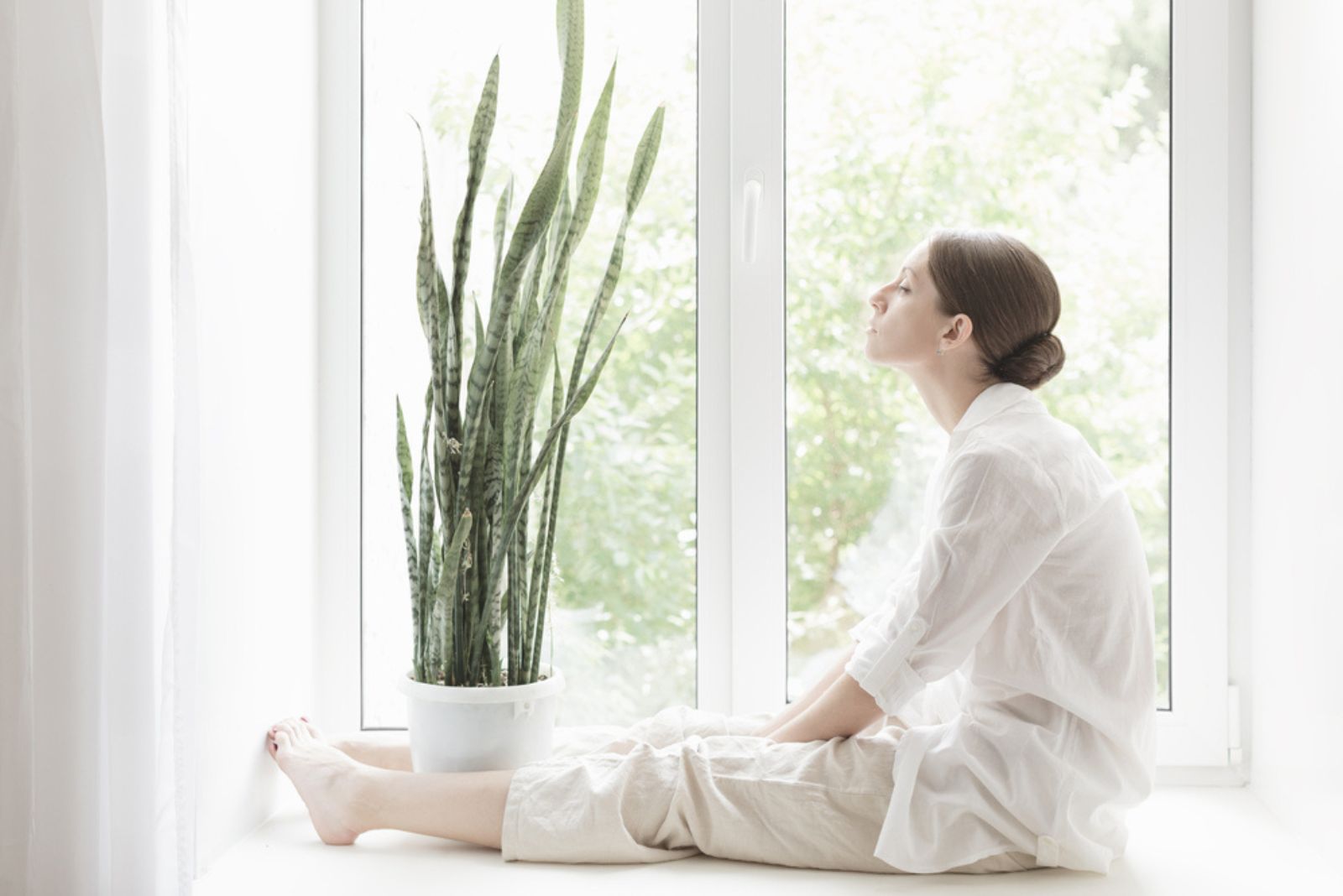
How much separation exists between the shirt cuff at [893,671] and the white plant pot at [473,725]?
0.51m

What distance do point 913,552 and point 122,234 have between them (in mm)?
1348

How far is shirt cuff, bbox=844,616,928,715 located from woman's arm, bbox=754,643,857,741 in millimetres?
228

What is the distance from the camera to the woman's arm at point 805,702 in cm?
179

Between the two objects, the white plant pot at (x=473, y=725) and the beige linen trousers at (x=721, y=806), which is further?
the white plant pot at (x=473, y=725)

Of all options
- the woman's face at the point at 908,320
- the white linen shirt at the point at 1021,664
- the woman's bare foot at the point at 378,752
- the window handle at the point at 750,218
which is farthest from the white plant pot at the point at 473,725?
the window handle at the point at 750,218

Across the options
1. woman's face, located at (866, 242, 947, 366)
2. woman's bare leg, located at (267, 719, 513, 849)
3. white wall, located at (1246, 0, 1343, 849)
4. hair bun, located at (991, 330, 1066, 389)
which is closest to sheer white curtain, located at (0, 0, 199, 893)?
woman's bare leg, located at (267, 719, 513, 849)

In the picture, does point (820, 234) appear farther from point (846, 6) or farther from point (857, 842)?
point (857, 842)

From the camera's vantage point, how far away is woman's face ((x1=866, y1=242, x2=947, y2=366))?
1710 mm

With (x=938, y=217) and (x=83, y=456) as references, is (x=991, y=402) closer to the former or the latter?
(x=938, y=217)

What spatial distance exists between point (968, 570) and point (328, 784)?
0.94m

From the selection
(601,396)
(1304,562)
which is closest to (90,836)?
(601,396)

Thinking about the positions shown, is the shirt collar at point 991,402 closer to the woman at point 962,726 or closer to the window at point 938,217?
the woman at point 962,726

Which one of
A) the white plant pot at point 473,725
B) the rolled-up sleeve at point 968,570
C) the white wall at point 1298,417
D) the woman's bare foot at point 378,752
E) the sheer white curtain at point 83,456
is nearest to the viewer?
the sheer white curtain at point 83,456

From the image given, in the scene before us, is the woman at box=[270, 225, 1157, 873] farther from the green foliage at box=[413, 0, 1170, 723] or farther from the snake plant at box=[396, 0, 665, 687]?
the green foliage at box=[413, 0, 1170, 723]
